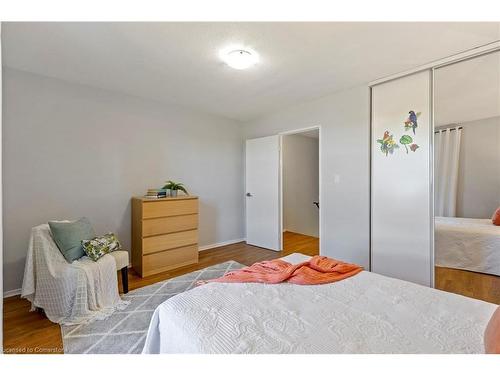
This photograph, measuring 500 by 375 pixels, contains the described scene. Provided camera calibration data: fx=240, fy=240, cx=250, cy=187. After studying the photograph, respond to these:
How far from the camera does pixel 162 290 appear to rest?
2.44 m

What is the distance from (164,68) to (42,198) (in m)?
1.91

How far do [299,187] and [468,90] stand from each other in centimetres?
343

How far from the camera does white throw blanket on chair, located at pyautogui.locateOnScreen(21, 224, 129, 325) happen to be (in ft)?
6.34

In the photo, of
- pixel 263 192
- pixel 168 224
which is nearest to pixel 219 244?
pixel 263 192

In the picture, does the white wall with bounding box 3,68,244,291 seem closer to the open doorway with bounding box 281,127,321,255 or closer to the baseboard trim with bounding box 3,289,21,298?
the baseboard trim with bounding box 3,289,21,298

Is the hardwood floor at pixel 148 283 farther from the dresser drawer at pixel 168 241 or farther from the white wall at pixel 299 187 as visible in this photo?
the white wall at pixel 299 187

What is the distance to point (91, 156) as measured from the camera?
2885 millimetres

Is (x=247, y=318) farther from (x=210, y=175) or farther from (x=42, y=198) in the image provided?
(x=210, y=175)

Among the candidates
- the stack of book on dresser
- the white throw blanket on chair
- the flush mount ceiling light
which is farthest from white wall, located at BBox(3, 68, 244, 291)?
the flush mount ceiling light

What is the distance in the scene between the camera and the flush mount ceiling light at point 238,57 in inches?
82.3

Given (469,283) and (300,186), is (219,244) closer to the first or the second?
(300,186)

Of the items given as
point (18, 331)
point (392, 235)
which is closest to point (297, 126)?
point (392, 235)

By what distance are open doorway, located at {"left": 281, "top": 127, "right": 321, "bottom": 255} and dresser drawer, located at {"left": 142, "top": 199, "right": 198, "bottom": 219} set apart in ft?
8.16
